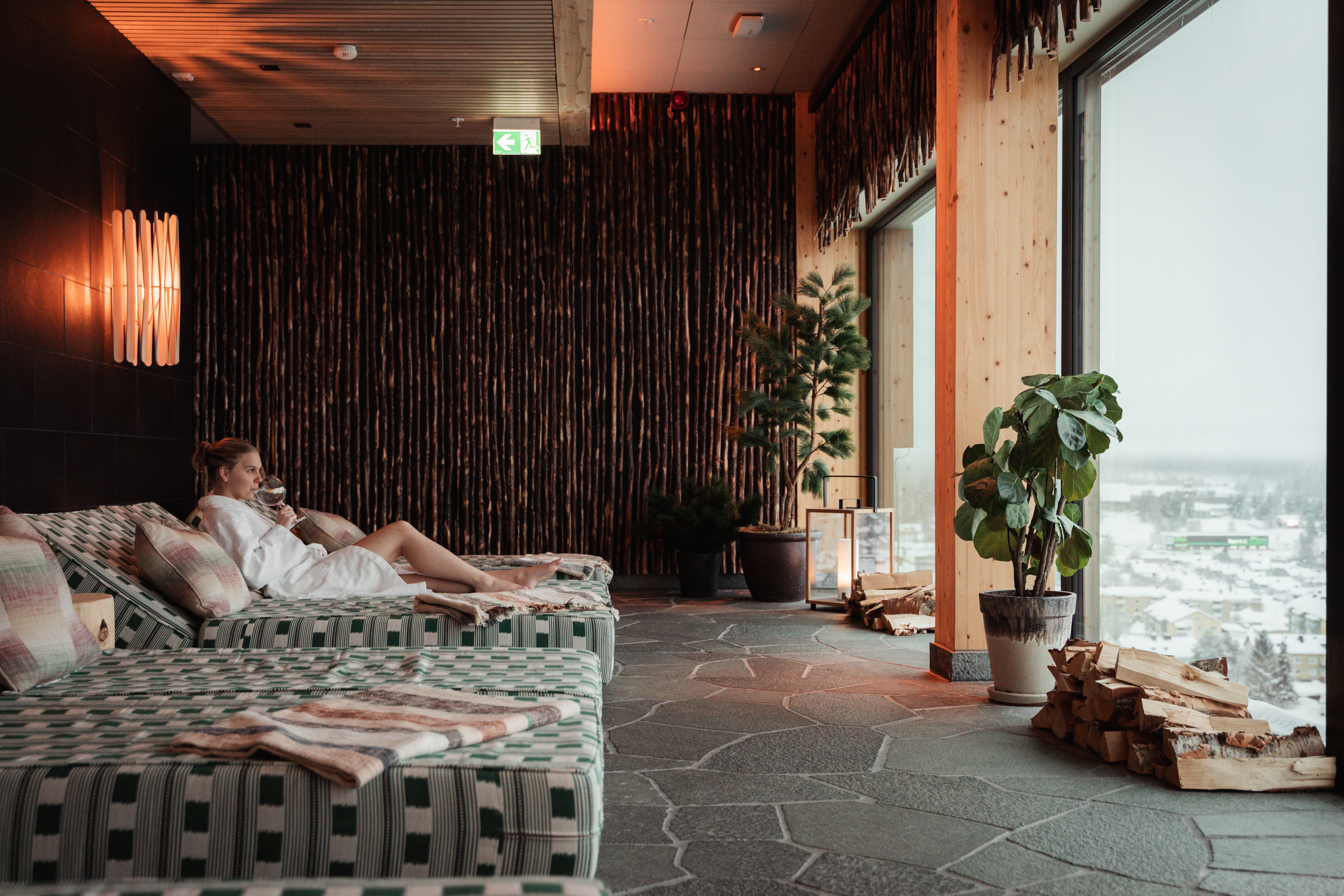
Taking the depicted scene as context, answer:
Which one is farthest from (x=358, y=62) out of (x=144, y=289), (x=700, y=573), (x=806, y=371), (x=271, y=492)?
(x=700, y=573)

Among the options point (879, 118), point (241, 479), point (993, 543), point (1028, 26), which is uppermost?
point (879, 118)

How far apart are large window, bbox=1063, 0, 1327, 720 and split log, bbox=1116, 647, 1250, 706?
256mm

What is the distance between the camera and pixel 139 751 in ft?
6.19

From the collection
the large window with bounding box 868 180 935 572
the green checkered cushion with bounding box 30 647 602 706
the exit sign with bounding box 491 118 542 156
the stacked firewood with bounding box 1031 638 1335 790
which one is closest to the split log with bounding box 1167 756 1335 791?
the stacked firewood with bounding box 1031 638 1335 790

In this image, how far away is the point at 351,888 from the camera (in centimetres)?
140

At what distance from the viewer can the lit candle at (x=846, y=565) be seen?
21.7 ft

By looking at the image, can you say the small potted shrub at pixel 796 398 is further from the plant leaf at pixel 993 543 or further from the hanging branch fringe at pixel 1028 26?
the plant leaf at pixel 993 543

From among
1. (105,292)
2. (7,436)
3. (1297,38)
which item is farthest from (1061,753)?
(105,292)

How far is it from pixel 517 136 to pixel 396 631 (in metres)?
4.34

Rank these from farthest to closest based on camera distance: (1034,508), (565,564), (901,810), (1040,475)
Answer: (565,564) → (1034,508) → (1040,475) → (901,810)

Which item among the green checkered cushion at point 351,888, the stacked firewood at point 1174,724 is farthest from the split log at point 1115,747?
the green checkered cushion at point 351,888

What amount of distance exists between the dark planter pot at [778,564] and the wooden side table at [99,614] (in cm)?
435

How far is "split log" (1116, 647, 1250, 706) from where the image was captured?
3.20m

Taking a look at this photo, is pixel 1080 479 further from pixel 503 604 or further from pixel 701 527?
pixel 701 527
